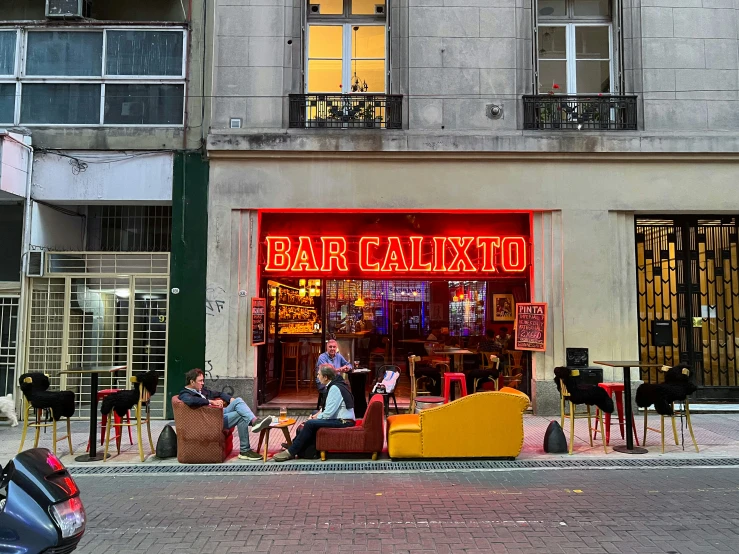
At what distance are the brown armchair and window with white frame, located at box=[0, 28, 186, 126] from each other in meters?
6.51

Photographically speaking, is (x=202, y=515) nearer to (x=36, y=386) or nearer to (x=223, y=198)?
(x=36, y=386)

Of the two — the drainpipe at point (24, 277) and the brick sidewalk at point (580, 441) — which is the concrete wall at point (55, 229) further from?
the brick sidewalk at point (580, 441)

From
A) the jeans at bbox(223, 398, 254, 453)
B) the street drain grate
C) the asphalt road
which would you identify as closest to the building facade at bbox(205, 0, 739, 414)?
the jeans at bbox(223, 398, 254, 453)

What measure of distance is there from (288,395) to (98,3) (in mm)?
9621

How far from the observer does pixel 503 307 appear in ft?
39.6

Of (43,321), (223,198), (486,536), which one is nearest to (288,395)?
(223,198)

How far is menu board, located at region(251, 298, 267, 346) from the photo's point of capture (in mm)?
10922

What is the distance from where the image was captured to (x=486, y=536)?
5.02 metres

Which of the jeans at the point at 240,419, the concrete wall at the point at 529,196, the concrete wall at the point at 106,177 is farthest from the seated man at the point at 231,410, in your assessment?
the concrete wall at the point at 106,177

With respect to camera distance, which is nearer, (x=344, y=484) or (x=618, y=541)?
(x=618, y=541)

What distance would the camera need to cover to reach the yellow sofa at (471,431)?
25.3 ft

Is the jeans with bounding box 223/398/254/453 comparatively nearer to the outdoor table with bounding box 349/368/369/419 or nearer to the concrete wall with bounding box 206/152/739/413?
the outdoor table with bounding box 349/368/369/419

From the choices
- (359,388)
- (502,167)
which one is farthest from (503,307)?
(359,388)

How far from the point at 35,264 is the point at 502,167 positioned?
31.3ft
